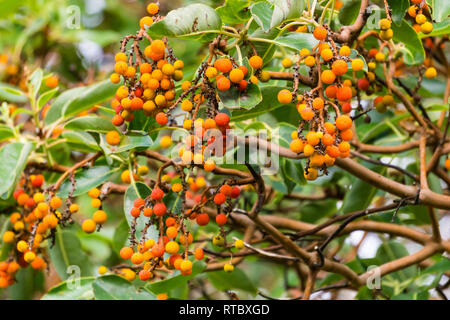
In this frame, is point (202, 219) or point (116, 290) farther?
point (116, 290)

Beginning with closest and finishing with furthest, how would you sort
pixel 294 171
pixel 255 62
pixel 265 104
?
pixel 255 62
pixel 265 104
pixel 294 171

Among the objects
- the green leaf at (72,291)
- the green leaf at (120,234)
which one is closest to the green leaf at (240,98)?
the green leaf at (72,291)

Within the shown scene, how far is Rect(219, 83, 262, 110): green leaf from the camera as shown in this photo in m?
1.04

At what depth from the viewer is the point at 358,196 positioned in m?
1.68

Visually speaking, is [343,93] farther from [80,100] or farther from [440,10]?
[80,100]

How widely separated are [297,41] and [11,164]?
768 mm

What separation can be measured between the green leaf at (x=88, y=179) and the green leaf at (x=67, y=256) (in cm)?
35

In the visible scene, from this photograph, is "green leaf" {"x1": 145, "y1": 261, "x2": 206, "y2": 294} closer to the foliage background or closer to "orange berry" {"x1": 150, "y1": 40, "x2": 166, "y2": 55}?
the foliage background

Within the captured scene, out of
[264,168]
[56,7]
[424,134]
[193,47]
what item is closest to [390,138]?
[424,134]

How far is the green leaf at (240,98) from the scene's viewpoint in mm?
1035

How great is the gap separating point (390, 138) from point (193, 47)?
0.97 meters

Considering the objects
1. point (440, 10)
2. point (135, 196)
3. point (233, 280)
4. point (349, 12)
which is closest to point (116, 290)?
point (135, 196)

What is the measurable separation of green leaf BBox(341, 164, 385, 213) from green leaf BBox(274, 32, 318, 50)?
0.66 meters

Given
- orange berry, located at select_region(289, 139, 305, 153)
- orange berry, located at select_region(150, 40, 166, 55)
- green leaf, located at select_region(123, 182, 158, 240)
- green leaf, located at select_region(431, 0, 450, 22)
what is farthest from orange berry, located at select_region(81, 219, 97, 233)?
green leaf, located at select_region(431, 0, 450, 22)
